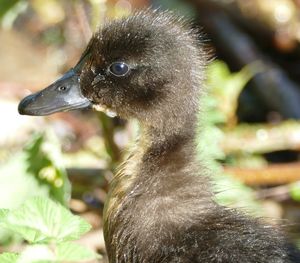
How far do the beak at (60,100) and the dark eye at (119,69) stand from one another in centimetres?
17

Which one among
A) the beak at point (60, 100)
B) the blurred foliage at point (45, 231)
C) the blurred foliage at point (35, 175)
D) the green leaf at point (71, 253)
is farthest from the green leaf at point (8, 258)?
the blurred foliage at point (35, 175)

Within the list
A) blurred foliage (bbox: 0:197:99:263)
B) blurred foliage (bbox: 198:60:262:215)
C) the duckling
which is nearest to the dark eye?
the duckling

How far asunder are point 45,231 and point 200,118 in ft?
2.99

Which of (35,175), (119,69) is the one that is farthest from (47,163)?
(119,69)

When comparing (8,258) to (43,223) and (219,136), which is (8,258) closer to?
Answer: (43,223)

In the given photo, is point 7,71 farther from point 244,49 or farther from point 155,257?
point 155,257

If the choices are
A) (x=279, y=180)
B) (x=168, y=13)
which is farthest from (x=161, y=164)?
(x=279, y=180)

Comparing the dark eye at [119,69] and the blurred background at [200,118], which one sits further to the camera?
the blurred background at [200,118]

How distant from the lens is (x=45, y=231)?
2.65 metres

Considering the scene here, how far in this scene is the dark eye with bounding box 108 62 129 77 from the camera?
3.27m

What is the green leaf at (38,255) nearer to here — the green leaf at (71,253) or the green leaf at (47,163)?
the green leaf at (71,253)

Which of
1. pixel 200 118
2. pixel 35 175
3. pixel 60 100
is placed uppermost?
pixel 60 100

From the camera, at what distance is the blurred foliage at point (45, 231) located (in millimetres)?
2602

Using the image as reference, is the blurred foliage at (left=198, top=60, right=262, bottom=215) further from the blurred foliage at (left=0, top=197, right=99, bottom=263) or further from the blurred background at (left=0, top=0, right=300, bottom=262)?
the blurred foliage at (left=0, top=197, right=99, bottom=263)
